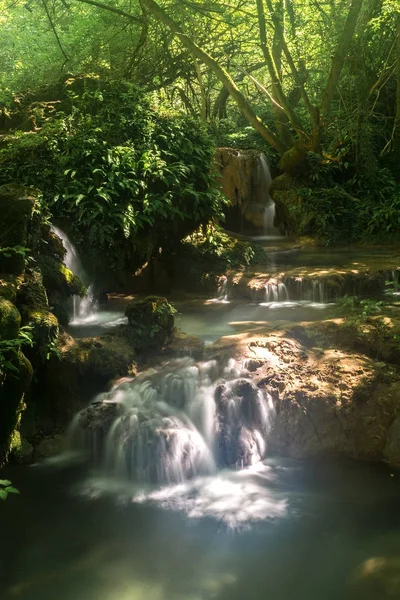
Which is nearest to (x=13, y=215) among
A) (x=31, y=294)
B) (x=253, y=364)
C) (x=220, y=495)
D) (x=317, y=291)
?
(x=31, y=294)

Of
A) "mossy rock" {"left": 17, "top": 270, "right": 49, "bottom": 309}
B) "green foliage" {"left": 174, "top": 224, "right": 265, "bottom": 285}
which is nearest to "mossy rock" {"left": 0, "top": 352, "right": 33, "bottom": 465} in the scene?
"mossy rock" {"left": 17, "top": 270, "right": 49, "bottom": 309}

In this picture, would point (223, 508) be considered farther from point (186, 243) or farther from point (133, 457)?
point (186, 243)

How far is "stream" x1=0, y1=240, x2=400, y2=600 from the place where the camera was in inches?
159

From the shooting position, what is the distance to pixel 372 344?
6.64 m

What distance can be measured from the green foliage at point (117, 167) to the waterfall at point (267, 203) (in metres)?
4.44

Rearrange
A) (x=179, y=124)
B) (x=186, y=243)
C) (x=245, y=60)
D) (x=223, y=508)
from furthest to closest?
(x=245, y=60)
(x=179, y=124)
(x=186, y=243)
(x=223, y=508)

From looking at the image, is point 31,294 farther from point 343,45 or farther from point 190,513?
point 343,45

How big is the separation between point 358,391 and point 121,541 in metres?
2.91

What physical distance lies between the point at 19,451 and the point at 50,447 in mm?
346

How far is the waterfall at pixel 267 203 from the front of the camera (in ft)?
53.7

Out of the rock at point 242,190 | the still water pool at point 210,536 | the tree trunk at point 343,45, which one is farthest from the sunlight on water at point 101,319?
the tree trunk at point 343,45

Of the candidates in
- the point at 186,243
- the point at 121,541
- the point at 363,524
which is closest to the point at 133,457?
the point at 121,541

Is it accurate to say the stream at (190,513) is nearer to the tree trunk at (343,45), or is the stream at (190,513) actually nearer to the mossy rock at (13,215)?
the mossy rock at (13,215)

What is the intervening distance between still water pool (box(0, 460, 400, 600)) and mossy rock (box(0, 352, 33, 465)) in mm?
337
